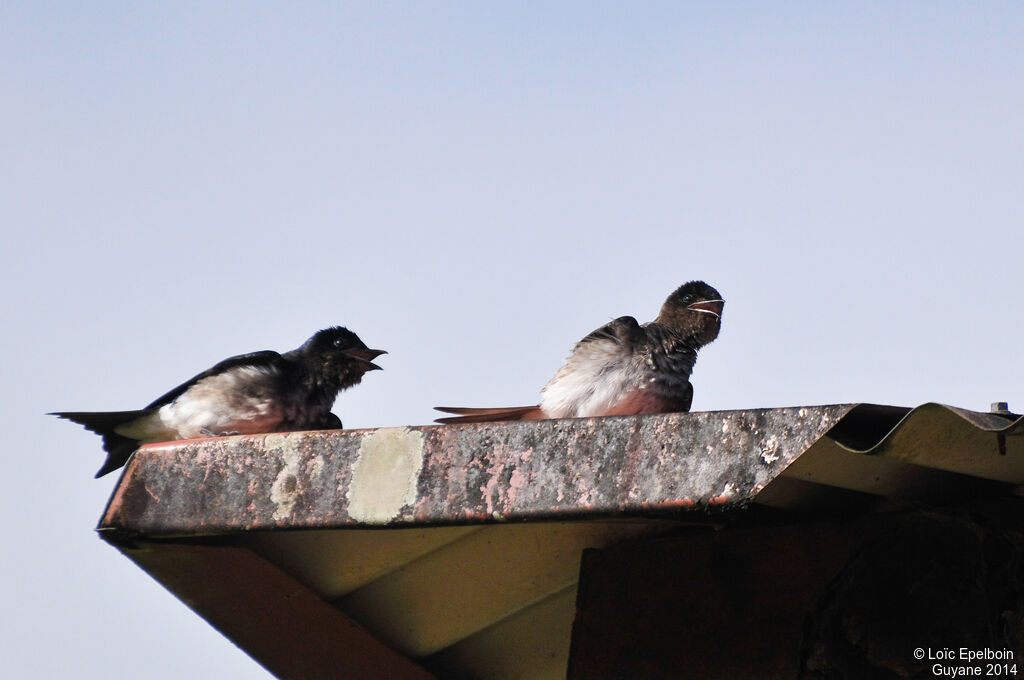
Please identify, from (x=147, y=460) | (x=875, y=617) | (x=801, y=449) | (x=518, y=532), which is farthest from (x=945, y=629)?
(x=147, y=460)

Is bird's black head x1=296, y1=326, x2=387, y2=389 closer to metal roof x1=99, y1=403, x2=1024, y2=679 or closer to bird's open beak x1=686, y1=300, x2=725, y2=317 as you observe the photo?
bird's open beak x1=686, y1=300, x2=725, y2=317

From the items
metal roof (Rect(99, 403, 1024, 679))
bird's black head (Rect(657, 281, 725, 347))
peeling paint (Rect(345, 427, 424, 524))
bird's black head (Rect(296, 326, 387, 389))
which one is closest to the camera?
metal roof (Rect(99, 403, 1024, 679))

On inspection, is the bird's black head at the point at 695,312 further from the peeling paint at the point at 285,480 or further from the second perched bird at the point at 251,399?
the peeling paint at the point at 285,480

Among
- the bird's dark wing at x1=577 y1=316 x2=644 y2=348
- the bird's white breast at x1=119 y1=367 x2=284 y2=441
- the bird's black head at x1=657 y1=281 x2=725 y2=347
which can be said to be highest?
the bird's black head at x1=657 y1=281 x2=725 y2=347

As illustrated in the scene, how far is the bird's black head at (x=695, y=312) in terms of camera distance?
596 centimetres

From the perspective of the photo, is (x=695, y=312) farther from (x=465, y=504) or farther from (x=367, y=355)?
(x=465, y=504)

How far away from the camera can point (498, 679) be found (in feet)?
12.0

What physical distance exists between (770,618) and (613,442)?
56 centimetres

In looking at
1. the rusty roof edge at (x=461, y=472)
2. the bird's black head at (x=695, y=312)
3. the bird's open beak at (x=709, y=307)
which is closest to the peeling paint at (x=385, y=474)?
the rusty roof edge at (x=461, y=472)

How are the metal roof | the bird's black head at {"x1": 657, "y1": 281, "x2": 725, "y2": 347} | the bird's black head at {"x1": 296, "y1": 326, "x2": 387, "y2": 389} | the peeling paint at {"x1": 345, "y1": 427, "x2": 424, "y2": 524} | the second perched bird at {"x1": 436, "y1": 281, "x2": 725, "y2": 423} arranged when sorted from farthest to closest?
the bird's black head at {"x1": 296, "y1": 326, "x2": 387, "y2": 389} < the bird's black head at {"x1": 657, "y1": 281, "x2": 725, "y2": 347} < the second perched bird at {"x1": 436, "y1": 281, "x2": 725, "y2": 423} < the peeling paint at {"x1": 345, "y1": 427, "x2": 424, "y2": 524} < the metal roof

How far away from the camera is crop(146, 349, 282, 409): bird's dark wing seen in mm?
5703

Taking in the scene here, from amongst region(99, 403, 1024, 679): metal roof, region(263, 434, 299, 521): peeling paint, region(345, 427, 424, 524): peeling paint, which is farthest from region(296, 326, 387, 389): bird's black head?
region(345, 427, 424, 524): peeling paint

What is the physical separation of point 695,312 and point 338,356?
5.50 ft

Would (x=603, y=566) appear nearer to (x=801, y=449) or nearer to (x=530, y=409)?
(x=801, y=449)
